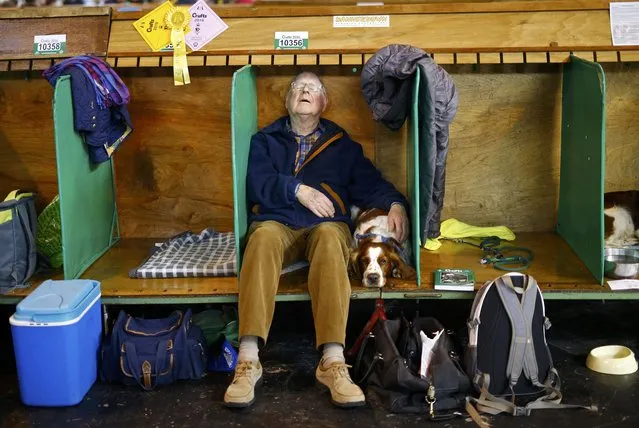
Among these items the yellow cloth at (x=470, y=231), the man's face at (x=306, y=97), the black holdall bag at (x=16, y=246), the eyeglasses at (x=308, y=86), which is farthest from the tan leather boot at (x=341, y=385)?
the black holdall bag at (x=16, y=246)

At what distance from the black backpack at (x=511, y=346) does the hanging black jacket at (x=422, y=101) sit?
0.57m

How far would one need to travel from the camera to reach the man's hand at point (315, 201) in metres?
3.71

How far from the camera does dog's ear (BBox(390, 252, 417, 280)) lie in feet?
11.7

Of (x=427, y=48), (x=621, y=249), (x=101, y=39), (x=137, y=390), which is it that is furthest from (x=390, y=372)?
(x=101, y=39)

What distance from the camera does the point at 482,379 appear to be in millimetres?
3213

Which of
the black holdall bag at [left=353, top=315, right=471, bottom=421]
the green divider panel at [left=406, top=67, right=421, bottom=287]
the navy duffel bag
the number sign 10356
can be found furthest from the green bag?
the number sign 10356

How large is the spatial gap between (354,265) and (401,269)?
0.70 feet

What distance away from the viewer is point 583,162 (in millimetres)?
3713

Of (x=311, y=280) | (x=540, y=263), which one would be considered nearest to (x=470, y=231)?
(x=540, y=263)

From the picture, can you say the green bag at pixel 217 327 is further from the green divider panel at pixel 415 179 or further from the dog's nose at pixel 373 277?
the green divider panel at pixel 415 179

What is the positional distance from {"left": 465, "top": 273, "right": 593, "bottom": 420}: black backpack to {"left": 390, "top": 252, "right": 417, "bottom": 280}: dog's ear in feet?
1.21

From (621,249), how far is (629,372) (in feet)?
1.88

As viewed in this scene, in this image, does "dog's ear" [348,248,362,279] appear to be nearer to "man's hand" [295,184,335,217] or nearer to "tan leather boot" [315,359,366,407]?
"man's hand" [295,184,335,217]

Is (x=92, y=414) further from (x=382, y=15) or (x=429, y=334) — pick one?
(x=382, y=15)
